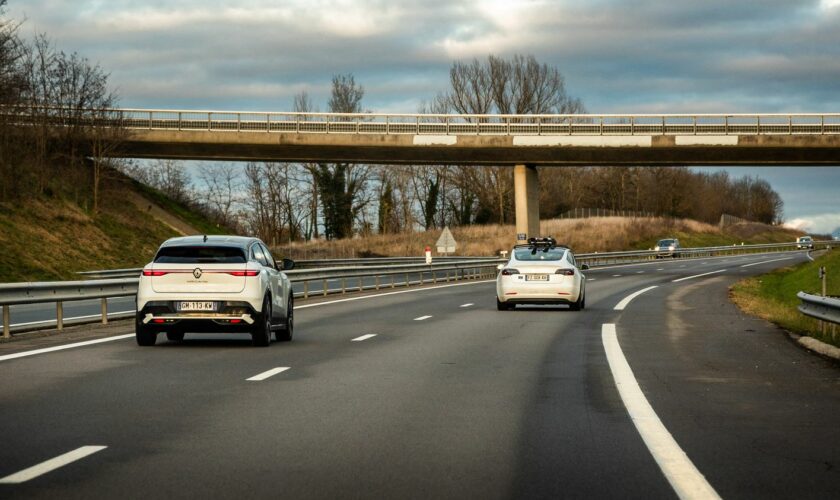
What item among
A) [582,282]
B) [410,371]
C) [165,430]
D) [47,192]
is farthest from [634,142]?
[165,430]

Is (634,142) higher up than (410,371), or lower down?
higher up

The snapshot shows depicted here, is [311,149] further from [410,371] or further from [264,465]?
[264,465]

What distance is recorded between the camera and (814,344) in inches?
669

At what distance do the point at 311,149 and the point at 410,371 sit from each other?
50082mm

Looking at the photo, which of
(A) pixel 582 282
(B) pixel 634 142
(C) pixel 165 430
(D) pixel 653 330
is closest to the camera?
(C) pixel 165 430

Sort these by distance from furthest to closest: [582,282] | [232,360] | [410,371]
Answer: [582,282]
[232,360]
[410,371]

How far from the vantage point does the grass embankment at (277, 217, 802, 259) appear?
311 feet

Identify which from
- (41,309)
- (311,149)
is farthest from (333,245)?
(41,309)

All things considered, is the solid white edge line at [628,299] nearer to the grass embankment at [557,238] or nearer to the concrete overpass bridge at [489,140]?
the concrete overpass bridge at [489,140]

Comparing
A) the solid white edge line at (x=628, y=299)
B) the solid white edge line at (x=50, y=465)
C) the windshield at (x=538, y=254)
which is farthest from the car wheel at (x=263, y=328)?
the solid white edge line at (x=628, y=299)

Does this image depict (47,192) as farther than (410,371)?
Yes

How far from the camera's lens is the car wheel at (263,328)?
56.4 ft

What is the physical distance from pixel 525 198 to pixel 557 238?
131 feet

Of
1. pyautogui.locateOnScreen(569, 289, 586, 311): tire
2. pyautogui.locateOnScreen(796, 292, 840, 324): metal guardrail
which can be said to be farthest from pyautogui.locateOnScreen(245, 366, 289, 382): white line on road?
pyautogui.locateOnScreen(569, 289, 586, 311): tire
